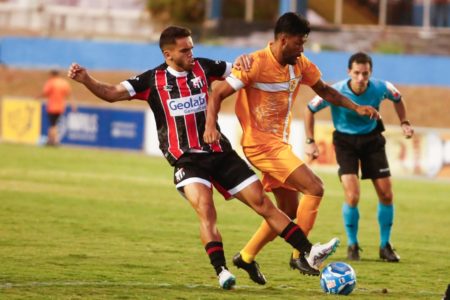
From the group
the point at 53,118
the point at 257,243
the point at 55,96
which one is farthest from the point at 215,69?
the point at 53,118

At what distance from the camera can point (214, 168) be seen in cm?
987

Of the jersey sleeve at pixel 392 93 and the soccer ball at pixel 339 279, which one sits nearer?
the soccer ball at pixel 339 279

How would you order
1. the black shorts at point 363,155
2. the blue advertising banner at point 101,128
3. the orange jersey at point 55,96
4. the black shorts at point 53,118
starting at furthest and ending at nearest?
1. the black shorts at point 53,118
2. the orange jersey at point 55,96
3. the blue advertising banner at point 101,128
4. the black shorts at point 363,155

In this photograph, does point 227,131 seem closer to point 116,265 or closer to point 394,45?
point 394,45

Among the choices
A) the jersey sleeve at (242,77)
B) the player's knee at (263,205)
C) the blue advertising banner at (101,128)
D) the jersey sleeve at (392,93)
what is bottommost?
the blue advertising banner at (101,128)

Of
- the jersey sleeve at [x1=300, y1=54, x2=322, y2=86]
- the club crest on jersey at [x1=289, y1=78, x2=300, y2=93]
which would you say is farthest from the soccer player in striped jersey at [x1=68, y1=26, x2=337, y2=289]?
the jersey sleeve at [x1=300, y1=54, x2=322, y2=86]

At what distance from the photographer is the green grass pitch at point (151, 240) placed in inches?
385

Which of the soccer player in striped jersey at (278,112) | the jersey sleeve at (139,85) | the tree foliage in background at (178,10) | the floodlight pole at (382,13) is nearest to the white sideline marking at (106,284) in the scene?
the soccer player in striped jersey at (278,112)

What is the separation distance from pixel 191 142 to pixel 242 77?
0.69 meters

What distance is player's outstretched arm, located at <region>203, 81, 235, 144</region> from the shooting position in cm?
944

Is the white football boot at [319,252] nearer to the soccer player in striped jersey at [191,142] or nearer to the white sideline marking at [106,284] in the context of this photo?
the soccer player in striped jersey at [191,142]

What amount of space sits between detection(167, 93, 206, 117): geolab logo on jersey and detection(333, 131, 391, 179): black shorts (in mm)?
3239

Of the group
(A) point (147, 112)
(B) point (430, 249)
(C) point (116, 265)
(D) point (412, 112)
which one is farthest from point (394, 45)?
(C) point (116, 265)

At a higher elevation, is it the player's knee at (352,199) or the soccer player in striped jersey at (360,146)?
the soccer player in striped jersey at (360,146)
